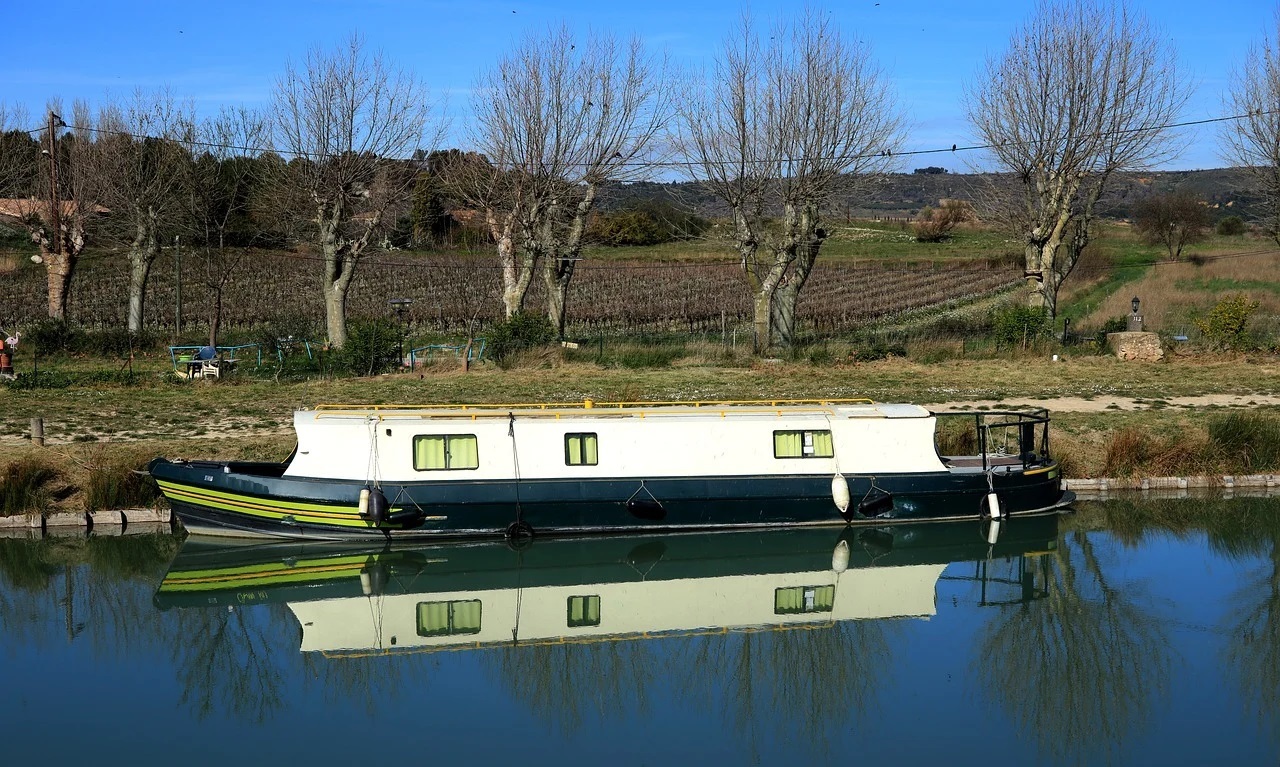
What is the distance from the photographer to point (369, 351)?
105ft

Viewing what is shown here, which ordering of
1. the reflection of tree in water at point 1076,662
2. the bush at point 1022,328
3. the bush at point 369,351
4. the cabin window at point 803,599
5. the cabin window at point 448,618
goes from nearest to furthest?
the reflection of tree in water at point 1076,662
the cabin window at point 448,618
the cabin window at point 803,599
the bush at point 369,351
the bush at point 1022,328

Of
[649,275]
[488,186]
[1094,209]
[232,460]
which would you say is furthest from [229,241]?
[232,460]

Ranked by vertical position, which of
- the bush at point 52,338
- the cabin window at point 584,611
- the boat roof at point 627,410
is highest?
the bush at point 52,338

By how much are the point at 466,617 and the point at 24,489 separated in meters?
8.40

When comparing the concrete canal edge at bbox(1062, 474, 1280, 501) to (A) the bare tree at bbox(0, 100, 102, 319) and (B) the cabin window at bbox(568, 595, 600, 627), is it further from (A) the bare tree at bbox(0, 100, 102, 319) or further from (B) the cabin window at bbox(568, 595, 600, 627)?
(A) the bare tree at bbox(0, 100, 102, 319)

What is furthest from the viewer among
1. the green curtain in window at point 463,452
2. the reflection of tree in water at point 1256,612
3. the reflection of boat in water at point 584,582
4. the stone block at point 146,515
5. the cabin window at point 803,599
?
the stone block at point 146,515

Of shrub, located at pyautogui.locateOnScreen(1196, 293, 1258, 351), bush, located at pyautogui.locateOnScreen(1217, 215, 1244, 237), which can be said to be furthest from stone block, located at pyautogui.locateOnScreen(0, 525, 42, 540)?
bush, located at pyautogui.locateOnScreen(1217, 215, 1244, 237)

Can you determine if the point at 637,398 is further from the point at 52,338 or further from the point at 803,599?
the point at 52,338

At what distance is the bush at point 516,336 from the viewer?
3403 cm

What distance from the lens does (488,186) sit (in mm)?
38031

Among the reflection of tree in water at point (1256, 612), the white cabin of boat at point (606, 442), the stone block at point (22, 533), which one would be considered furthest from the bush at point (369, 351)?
the reflection of tree in water at point (1256, 612)

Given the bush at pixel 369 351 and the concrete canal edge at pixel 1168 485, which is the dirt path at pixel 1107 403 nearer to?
the concrete canal edge at pixel 1168 485

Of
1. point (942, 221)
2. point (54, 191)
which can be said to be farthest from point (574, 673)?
point (942, 221)

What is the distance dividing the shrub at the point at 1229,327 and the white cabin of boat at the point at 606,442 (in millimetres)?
18044
